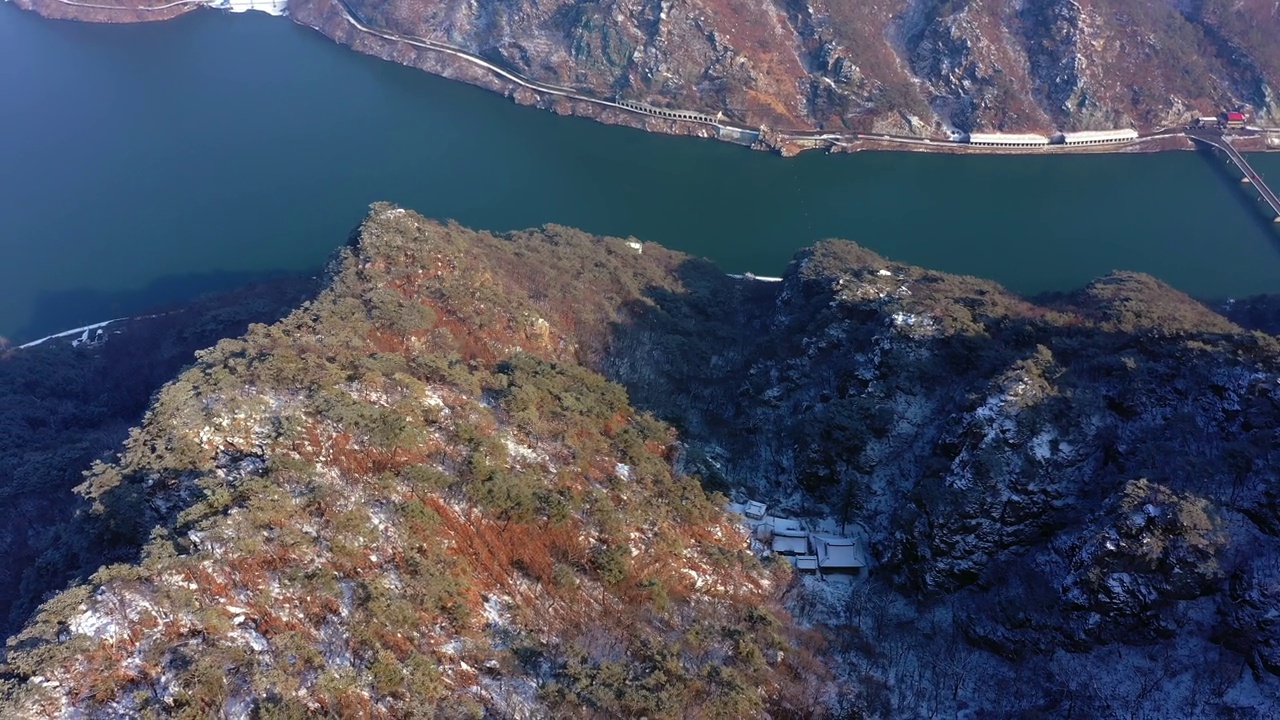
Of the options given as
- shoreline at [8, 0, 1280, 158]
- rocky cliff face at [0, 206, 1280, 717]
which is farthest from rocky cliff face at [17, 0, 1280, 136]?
rocky cliff face at [0, 206, 1280, 717]

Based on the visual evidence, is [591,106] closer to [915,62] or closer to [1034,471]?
[915,62]

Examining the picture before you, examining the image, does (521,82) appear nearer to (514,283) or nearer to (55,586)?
(514,283)

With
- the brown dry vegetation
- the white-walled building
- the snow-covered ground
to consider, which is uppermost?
the white-walled building

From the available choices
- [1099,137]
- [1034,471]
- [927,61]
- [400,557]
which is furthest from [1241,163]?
[400,557]

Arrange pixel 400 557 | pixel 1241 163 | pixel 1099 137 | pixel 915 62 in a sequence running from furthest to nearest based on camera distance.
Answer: pixel 915 62 < pixel 1099 137 < pixel 1241 163 < pixel 400 557

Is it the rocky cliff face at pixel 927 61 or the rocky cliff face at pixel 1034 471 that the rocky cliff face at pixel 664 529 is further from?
the rocky cliff face at pixel 927 61

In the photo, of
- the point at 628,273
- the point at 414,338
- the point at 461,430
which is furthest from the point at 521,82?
the point at 461,430

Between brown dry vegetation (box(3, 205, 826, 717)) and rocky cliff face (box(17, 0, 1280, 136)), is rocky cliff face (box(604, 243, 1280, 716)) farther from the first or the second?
rocky cliff face (box(17, 0, 1280, 136))
